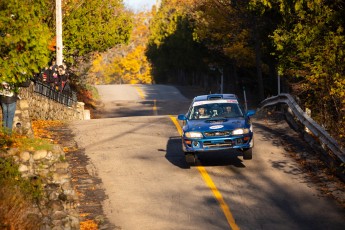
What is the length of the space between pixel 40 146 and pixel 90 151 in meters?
6.28

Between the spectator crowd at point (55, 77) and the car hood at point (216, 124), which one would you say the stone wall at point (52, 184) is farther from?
the spectator crowd at point (55, 77)

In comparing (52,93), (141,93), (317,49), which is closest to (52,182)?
(317,49)

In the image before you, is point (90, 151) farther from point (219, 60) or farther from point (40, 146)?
point (219, 60)

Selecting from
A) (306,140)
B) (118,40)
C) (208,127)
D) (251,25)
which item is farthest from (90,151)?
(118,40)

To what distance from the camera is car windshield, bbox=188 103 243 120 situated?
1812cm

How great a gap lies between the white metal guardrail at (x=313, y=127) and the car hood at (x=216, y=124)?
1932 millimetres

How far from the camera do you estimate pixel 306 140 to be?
20312 millimetres

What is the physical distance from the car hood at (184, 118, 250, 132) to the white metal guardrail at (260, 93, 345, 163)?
6.34 ft

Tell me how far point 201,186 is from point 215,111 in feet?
9.65

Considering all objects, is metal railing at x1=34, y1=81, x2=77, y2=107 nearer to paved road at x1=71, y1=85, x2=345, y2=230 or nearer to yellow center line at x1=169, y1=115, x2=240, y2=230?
paved road at x1=71, y1=85, x2=345, y2=230

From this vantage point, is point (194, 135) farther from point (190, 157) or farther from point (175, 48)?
point (175, 48)

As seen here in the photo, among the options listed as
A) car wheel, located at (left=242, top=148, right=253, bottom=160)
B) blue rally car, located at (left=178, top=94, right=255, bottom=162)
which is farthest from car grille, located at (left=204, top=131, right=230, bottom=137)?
car wheel, located at (left=242, top=148, right=253, bottom=160)

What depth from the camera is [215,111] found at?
59.8ft

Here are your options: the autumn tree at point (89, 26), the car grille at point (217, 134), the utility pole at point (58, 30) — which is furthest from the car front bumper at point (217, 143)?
the autumn tree at point (89, 26)
